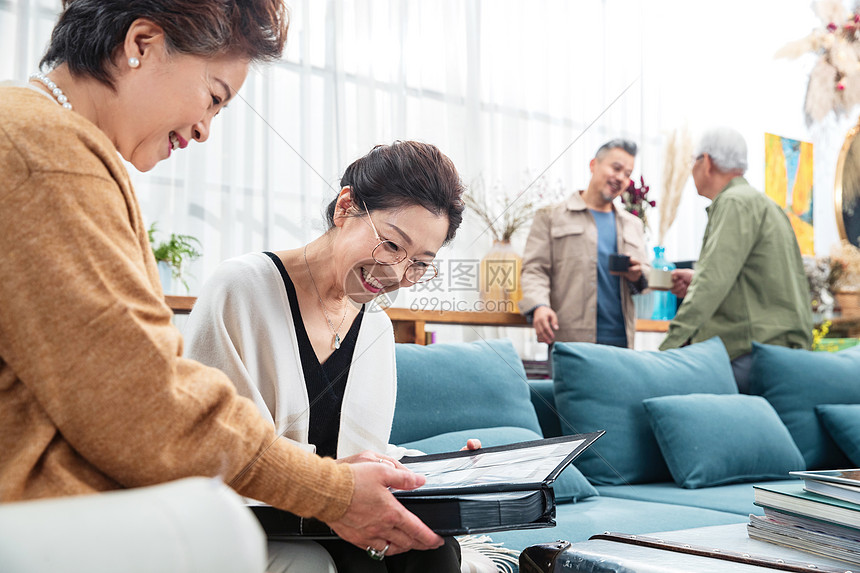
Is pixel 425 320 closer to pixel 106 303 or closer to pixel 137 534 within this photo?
pixel 106 303

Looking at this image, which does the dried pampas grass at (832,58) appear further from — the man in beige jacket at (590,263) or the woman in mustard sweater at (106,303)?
the woman in mustard sweater at (106,303)

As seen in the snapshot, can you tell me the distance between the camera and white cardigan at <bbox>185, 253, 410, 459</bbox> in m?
1.01

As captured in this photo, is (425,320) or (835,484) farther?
(425,320)

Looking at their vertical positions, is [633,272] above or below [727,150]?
below

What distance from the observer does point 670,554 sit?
36.5 inches

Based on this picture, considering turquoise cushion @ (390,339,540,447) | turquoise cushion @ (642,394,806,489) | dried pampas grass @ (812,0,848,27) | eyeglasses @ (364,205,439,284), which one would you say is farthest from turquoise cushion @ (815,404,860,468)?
dried pampas grass @ (812,0,848,27)

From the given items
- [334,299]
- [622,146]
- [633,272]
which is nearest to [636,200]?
[622,146]

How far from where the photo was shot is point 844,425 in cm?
218

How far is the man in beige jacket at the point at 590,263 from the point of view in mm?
2289

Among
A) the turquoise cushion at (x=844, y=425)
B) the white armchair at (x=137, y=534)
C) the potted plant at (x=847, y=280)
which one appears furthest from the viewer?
the potted plant at (x=847, y=280)

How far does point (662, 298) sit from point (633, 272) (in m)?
0.32

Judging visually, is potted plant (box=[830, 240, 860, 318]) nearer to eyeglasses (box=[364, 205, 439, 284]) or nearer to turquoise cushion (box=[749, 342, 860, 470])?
turquoise cushion (box=[749, 342, 860, 470])

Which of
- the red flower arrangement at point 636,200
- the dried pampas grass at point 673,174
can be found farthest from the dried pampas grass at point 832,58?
the red flower arrangement at point 636,200

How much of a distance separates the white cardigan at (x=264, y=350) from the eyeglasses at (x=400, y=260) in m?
0.13
